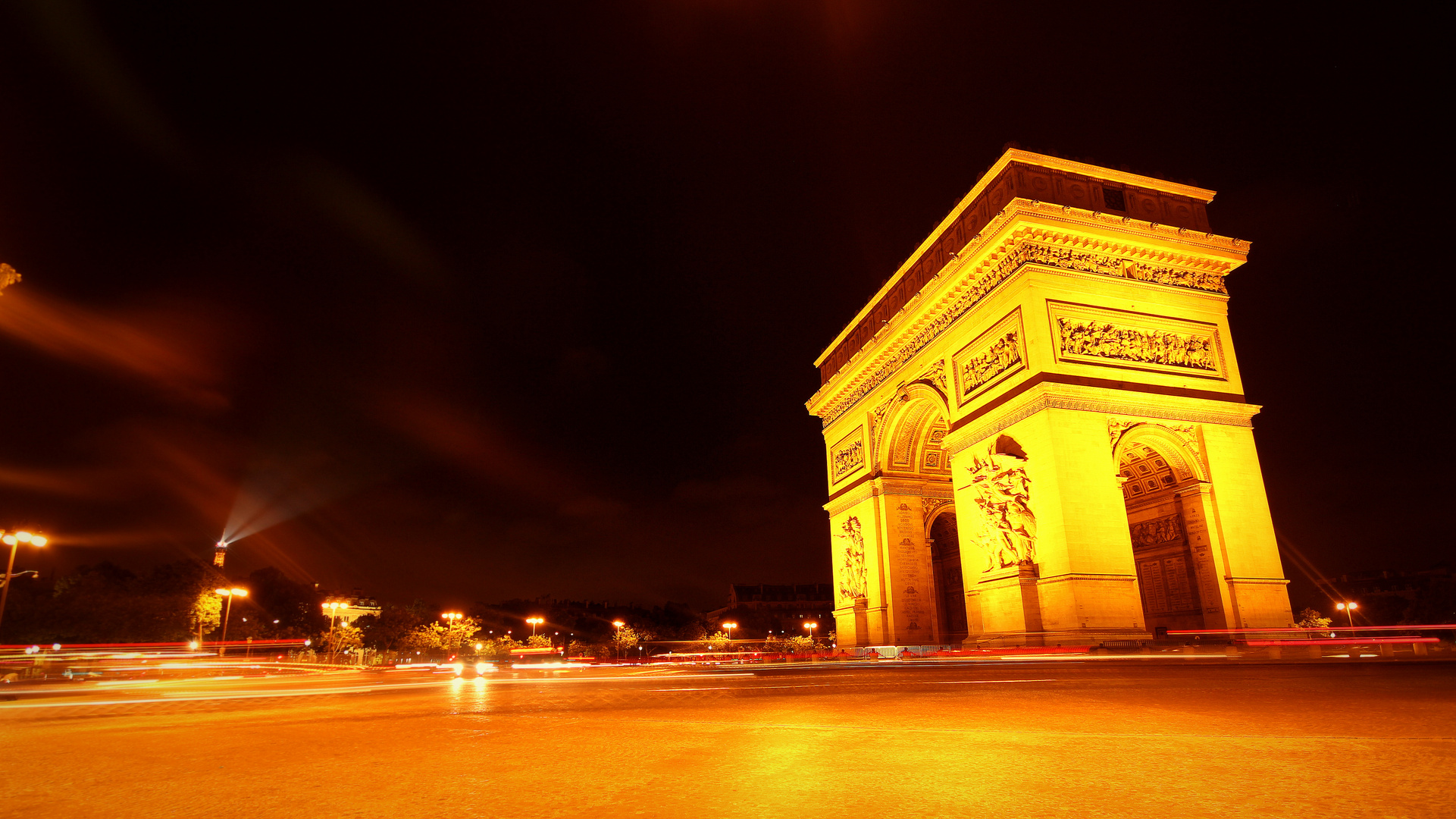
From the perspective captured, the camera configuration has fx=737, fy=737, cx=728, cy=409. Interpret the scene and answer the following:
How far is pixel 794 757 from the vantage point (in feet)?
10.2

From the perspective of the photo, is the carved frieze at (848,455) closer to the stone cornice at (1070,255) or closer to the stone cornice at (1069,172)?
the stone cornice at (1070,255)

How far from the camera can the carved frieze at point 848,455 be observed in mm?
26450

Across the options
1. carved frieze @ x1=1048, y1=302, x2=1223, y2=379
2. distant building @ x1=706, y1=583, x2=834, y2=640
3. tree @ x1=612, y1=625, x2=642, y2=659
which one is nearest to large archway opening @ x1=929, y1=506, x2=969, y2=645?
carved frieze @ x1=1048, y1=302, x2=1223, y2=379

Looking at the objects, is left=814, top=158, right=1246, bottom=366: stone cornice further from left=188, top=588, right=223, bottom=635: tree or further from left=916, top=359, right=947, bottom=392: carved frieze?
left=188, top=588, right=223, bottom=635: tree

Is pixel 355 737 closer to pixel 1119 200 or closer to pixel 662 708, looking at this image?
pixel 662 708

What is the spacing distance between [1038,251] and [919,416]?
7.27 meters

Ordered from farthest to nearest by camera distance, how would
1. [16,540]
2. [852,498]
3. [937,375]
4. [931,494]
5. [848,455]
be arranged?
[848,455], [852,498], [931,494], [937,375], [16,540]

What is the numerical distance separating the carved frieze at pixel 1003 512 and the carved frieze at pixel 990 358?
1.99m

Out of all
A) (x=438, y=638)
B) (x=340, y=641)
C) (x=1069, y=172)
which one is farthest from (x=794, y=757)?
(x=438, y=638)

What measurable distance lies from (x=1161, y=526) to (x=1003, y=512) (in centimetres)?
523

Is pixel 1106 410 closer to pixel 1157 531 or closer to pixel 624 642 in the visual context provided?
pixel 1157 531

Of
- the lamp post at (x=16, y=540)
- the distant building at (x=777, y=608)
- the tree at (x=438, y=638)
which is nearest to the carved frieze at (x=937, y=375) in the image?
the lamp post at (x=16, y=540)

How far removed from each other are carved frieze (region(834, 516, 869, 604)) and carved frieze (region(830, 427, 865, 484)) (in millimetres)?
1938

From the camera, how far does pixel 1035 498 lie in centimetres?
1677
